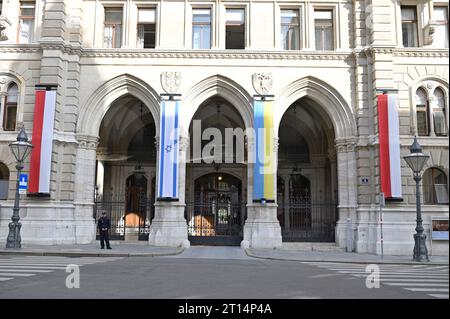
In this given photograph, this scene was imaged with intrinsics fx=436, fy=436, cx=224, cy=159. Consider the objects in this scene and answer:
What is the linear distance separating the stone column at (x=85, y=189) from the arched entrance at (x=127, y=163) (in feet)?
12.1

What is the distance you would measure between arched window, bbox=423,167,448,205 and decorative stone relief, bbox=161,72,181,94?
13242 millimetres

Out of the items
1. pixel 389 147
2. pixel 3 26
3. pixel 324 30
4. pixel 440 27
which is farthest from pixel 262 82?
pixel 3 26

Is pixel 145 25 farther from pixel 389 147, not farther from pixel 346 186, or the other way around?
pixel 389 147

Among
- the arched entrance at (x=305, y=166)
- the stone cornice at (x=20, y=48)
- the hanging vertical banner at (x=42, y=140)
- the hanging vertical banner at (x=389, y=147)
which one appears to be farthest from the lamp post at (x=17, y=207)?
the hanging vertical banner at (x=389, y=147)

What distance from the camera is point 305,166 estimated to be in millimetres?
31734

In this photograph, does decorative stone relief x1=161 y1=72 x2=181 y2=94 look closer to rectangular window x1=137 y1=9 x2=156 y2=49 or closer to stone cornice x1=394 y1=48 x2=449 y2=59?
rectangular window x1=137 y1=9 x2=156 y2=49

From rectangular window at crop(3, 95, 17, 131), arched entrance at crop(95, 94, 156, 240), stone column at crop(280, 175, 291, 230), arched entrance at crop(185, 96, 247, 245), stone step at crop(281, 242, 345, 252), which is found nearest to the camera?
stone step at crop(281, 242, 345, 252)

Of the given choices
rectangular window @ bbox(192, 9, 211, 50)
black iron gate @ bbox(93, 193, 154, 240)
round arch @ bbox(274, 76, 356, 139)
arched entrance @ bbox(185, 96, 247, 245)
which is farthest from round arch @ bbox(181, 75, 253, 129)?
black iron gate @ bbox(93, 193, 154, 240)

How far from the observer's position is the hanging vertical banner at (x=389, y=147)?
2058 centimetres

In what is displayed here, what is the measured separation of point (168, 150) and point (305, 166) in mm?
12911

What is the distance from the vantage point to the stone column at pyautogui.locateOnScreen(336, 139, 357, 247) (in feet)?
72.1

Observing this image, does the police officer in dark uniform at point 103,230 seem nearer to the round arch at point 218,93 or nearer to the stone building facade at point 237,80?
the stone building facade at point 237,80
